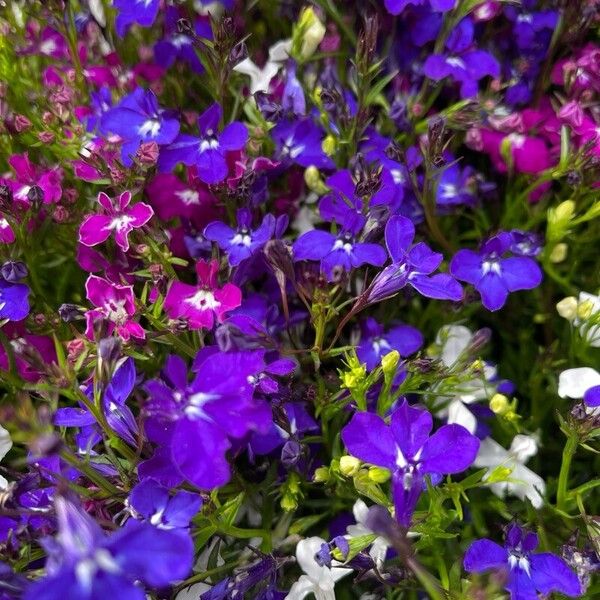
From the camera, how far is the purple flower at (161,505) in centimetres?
76

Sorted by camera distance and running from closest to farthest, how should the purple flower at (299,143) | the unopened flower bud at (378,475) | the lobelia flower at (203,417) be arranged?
the lobelia flower at (203,417), the unopened flower bud at (378,475), the purple flower at (299,143)

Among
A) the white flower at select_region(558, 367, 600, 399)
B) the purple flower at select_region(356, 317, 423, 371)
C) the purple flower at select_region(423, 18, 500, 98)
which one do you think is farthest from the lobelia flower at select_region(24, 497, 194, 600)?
the purple flower at select_region(423, 18, 500, 98)

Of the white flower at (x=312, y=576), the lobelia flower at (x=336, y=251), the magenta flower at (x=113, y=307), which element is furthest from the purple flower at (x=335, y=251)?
the white flower at (x=312, y=576)

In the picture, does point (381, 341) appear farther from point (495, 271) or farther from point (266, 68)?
point (266, 68)

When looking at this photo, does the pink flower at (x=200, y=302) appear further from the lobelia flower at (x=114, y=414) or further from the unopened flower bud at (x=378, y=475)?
the unopened flower bud at (x=378, y=475)

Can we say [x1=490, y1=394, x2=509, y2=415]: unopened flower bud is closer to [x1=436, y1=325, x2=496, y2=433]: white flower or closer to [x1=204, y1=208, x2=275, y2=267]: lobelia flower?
[x1=436, y1=325, x2=496, y2=433]: white flower

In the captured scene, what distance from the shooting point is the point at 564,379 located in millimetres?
982

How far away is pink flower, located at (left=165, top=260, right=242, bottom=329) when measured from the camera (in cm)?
87

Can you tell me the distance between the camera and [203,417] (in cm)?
74

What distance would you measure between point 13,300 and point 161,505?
35 cm

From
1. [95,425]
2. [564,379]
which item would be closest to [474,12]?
[564,379]

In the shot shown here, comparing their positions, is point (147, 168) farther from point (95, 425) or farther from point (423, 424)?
point (423, 424)

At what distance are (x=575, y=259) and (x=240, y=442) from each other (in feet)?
1.98

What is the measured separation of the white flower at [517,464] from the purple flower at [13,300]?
0.62m
